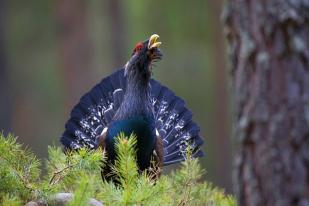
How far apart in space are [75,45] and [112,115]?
6488 mm

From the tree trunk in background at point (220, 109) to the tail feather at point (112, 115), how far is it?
8514mm

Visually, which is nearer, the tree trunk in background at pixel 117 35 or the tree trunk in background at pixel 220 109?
the tree trunk in background at pixel 117 35

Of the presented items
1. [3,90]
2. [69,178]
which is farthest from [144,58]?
[3,90]

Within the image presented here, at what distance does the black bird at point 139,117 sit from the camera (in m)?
5.36

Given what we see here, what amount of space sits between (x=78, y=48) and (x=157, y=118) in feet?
21.1

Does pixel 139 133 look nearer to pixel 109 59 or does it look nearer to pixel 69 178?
pixel 69 178

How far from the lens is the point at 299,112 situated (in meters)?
2.52

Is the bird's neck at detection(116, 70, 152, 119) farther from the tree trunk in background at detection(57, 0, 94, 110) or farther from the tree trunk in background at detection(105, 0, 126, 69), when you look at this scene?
the tree trunk in background at detection(105, 0, 126, 69)

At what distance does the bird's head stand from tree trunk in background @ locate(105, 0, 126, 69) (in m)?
8.00

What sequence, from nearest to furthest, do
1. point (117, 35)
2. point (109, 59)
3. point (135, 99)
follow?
point (135, 99), point (117, 35), point (109, 59)

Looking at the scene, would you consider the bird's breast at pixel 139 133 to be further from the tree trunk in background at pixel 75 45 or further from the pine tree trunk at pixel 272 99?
the tree trunk in background at pixel 75 45

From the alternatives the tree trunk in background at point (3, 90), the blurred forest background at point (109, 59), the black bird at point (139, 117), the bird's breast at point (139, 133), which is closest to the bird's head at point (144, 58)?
the black bird at point (139, 117)

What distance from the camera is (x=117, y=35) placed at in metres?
13.9

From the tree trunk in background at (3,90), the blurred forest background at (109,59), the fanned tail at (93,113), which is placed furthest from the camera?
the blurred forest background at (109,59)
